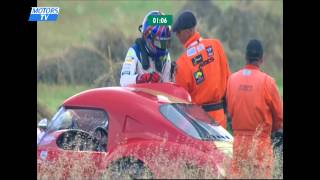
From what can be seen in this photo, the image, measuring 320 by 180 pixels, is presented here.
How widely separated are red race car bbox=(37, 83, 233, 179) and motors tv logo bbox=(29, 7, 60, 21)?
39.4 inches

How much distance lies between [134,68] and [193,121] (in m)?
1.47

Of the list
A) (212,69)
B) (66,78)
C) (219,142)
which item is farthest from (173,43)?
(219,142)

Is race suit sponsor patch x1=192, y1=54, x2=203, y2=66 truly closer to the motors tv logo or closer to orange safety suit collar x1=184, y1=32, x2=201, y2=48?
orange safety suit collar x1=184, y1=32, x2=201, y2=48

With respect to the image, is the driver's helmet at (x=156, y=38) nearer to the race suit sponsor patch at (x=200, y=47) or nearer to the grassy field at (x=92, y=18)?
the race suit sponsor patch at (x=200, y=47)

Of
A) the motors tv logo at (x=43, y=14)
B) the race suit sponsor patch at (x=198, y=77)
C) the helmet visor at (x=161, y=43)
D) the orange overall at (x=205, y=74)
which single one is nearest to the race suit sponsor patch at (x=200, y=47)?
the orange overall at (x=205, y=74)

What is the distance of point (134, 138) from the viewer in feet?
37.4

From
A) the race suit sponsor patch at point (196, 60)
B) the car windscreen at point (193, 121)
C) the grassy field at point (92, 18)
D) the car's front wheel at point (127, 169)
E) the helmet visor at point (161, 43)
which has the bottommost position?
the car's front wheel at point (127, 169)

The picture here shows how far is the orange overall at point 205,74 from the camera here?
1339 centimetres

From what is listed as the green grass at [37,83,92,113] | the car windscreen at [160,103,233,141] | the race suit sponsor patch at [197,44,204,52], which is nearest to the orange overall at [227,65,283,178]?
the car windscreen at [160,103,233,141]

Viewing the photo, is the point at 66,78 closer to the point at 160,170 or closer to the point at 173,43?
the point at 173,43

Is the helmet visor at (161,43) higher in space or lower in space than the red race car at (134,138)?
higher

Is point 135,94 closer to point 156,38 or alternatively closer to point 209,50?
point 156,38

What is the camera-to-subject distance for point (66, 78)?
2623 cm
